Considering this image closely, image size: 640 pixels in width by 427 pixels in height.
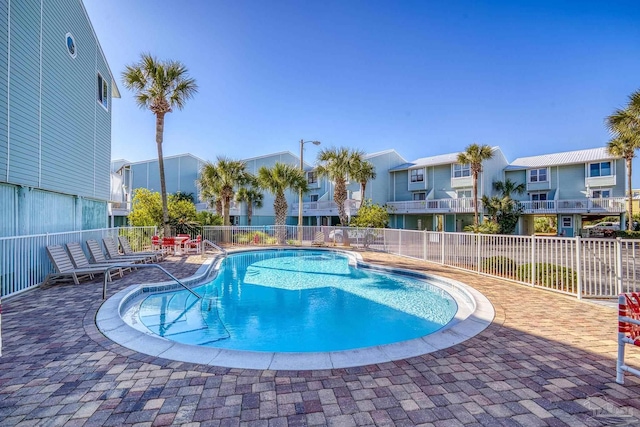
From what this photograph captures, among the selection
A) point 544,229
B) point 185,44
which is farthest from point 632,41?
point 544,229

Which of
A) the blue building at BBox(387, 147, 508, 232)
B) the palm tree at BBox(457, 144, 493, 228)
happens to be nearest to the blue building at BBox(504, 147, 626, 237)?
the blue building at BBox(387, 147, 508, 232)

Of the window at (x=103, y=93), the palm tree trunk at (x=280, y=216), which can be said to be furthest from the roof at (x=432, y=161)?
the window at (x=103, y=93)

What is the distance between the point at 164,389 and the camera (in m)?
2.97

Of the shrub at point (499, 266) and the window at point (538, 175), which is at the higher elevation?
the window at point (538, 175)

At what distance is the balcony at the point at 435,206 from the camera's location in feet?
83.7

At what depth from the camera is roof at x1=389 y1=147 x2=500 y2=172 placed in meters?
28.2

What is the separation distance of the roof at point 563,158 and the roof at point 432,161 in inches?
126

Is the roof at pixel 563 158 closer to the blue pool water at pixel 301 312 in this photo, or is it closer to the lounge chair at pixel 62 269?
the blue pool water at pixel 301 312

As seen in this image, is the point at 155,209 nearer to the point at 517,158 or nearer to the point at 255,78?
the point at 255,78

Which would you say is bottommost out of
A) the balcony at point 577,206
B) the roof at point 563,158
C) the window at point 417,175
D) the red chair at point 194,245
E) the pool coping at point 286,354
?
the pool coping at point 286,354

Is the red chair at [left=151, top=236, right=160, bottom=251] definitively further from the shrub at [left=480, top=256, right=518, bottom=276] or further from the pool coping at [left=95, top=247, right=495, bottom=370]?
the shrub at [left=480, top=256, right=518, bottom=276]

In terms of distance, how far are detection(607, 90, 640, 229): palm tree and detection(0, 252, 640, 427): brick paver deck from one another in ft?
43.8

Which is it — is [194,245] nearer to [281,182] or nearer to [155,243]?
[155,243]

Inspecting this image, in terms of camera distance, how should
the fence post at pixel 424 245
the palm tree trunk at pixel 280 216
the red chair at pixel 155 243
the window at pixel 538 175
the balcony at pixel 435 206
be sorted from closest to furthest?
the fence post at pixel 424 245 → the red chair at pixel 155 243 → the palm tree trunk at pixel 280 216 → the balcony at pixel 435 206 → the window at pixel 538 175
